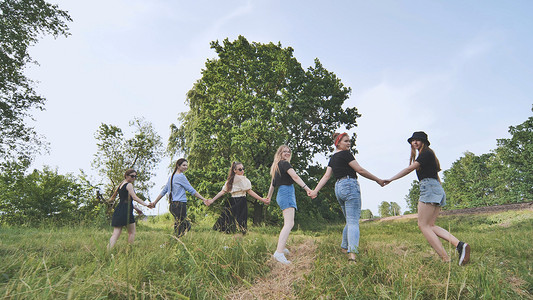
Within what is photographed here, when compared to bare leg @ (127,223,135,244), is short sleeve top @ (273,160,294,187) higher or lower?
higher

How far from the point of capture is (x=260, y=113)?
15820 mm

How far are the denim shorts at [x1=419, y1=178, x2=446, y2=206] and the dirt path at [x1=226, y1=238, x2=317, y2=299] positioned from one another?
2098mm

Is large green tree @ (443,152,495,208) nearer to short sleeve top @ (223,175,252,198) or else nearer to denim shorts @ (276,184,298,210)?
short sleeve top @ (223,175,252,198)

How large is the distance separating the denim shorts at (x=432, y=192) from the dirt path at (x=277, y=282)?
82.6 inches

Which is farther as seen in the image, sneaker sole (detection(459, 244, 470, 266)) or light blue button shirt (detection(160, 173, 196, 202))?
light blue button shirt (detection(160, 173, 196, 202))

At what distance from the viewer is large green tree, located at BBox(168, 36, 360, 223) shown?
15547 mm

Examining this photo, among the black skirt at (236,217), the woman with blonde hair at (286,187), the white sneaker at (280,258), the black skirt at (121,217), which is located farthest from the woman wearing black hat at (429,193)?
the black skirt at (121,217)

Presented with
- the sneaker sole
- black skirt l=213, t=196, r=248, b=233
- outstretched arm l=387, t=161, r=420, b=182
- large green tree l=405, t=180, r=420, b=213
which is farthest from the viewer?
large green tree l=405, t=180, r=420, b=213

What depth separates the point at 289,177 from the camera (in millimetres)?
5246

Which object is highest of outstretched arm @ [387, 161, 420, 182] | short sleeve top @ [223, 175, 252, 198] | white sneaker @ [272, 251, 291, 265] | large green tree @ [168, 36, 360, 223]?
large green tree @ [168, 36, 360, 223]

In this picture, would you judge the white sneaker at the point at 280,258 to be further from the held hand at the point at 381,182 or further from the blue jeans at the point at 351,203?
the held hand at the point at 381,182

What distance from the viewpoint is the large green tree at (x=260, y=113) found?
51.0 feet

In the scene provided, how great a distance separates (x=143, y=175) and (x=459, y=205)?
5021 centimetres

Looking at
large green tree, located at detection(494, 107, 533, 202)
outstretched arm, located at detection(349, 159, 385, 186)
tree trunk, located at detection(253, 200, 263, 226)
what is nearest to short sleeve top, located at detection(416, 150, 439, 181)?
outstretched arm, located at detection(349, 159, 385, 186)
